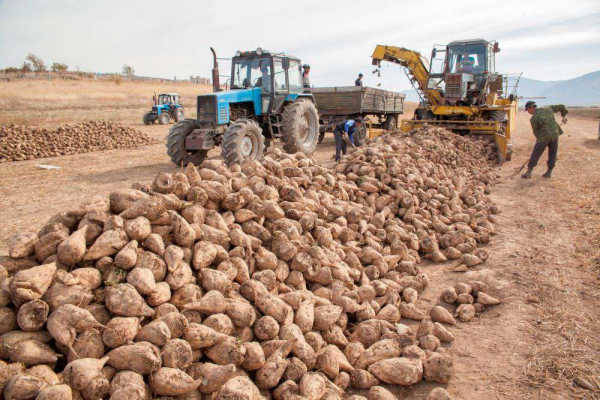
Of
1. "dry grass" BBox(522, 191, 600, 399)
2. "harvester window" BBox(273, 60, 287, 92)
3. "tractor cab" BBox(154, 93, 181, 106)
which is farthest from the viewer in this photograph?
"tractor cab" BBox(154, 93, 181, 106)

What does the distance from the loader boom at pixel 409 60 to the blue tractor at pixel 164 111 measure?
12338 millimetres

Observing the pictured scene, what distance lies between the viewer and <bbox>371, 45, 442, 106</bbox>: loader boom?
14695 mm

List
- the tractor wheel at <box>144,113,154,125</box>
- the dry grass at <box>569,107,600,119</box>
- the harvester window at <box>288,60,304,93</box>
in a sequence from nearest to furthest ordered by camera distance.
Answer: the harvester window at <box>288,60,304,93</box> → the tractor wheel at <box>144,113,154,125</box> → the dry grass at <box>569,107,600,119</box>

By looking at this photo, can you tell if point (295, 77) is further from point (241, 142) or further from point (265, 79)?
point (241, 142)

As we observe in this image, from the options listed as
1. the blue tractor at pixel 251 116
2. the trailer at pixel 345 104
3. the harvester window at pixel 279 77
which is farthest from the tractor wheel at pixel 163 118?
the harvester window at pixel 279 77

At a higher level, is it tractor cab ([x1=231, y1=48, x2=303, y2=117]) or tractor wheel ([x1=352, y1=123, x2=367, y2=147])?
tractor cab ([x1=231, y1=48, x2=303, y2=117])

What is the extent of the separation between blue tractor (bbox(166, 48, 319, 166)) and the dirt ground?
52.9 inches

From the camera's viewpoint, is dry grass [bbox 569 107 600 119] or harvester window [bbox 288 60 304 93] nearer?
harvester window [bbox 288 60 304 93]

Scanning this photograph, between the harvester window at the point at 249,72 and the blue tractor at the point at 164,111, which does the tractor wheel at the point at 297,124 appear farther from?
the blue tractor at the point at 164,111

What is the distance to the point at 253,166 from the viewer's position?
182 inches

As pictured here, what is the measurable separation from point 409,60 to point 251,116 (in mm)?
8170

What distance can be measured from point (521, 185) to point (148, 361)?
8.62 m

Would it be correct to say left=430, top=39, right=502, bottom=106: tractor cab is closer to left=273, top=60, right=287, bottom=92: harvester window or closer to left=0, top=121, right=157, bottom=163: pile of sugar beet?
left=273, top=60, right=287, bottom=92: harvester window

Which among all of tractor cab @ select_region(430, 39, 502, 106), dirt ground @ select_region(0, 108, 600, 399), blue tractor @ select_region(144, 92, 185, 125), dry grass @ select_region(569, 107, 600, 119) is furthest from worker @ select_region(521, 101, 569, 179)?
dry grass @ select_region(569, 107, 600, 119)
